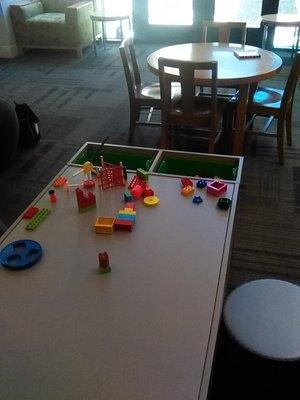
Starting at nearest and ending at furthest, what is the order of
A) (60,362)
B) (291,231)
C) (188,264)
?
(60,362) < (188,264) < (291,231)

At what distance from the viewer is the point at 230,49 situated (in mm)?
3088

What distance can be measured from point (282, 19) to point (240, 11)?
957 mm

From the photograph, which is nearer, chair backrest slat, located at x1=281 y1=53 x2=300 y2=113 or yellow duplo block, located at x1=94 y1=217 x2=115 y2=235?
yellow duplo block, located at x1=94 y1=217 x2=115 y2=235

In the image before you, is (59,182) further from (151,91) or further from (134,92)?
(151,91)

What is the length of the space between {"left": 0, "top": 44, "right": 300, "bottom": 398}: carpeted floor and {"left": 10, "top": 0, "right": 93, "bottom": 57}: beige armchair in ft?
0.72

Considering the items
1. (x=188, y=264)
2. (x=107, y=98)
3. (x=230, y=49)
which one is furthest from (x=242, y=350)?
(x=107, y=98)

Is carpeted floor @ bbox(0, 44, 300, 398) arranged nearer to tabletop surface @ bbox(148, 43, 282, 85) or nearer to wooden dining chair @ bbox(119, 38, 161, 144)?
wooden dining chair @ bbox(119, 38, 161, 144)

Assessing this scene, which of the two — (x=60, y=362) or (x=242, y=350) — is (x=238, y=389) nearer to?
(x=242, y=350)

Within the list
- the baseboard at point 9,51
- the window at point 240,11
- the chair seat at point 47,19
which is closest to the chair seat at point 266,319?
the window at point 240,11

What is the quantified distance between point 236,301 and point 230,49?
244 centimetres

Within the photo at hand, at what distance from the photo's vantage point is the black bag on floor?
9.97 ft

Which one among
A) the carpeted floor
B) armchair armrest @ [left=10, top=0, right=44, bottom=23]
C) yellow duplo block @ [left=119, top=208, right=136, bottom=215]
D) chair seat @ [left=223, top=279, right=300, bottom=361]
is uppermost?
armchair armrest @ [left=10, top=0, right=44, bottom=23]

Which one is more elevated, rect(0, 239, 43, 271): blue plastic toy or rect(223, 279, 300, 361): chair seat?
rect(0, 239, 43, 271): blue plastic toy

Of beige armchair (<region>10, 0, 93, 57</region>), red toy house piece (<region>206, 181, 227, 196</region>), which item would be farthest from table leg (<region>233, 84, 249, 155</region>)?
beige armchair (<region>10, 0, 93, 57</region>)
